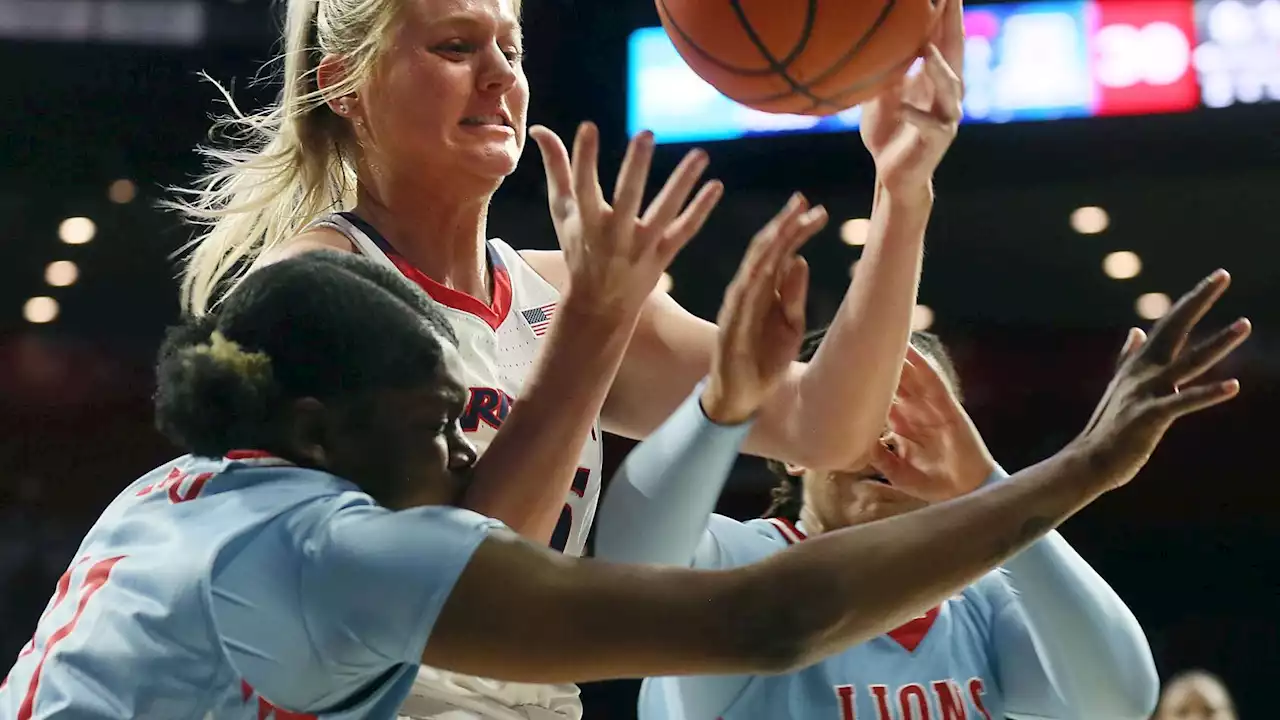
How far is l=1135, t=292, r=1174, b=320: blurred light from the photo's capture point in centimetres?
774

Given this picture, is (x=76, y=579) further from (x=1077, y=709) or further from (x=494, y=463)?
(x=1077, y=709)

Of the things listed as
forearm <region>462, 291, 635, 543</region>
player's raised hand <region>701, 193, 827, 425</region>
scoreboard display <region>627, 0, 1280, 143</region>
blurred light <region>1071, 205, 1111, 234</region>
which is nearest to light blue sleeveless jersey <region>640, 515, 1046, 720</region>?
player's raised hand <region>701, 193, 827, 425</region>

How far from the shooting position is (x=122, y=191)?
23.7ft

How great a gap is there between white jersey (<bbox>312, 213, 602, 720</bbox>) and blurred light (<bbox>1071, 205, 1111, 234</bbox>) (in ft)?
19.3

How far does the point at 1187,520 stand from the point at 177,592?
25.3ft

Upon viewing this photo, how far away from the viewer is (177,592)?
3.98 feet

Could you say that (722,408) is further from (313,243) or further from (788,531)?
(788,531)

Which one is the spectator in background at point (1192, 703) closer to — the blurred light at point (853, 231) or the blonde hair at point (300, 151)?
the blurred light at point (853, 231)

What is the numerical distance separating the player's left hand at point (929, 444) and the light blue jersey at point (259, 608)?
2.73 feet

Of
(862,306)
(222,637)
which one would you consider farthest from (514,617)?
(862,306)

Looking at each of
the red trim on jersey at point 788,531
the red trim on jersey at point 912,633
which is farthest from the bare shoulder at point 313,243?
the red trim on jersey at point 912,633

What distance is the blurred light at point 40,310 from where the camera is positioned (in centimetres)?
755

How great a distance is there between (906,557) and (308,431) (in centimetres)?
56

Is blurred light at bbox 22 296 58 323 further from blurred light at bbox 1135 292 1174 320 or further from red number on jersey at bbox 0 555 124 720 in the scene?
red number on jersey at bbox 0 555 124 720
